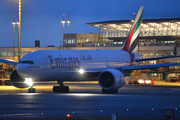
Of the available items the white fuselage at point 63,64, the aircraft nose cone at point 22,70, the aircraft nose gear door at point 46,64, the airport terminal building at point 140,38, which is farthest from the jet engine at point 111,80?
the airport terminal building at point 140,38

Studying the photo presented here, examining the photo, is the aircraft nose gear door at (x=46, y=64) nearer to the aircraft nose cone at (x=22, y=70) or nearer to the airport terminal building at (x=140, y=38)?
the aircraft nose cone at (x=22, y=70)

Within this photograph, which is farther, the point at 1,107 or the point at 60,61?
the point at 60,61

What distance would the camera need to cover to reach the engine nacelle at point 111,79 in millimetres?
27312

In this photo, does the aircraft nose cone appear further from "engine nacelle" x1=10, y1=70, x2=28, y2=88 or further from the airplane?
"engine nacelle" x1=10, y1=70, x2=28, y2=88

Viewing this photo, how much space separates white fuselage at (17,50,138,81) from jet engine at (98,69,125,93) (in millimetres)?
869

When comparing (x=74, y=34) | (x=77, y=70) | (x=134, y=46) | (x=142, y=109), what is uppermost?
(x=74, y=34)

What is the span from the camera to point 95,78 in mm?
30578

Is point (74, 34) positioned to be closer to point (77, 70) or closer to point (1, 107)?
point (77, 70)

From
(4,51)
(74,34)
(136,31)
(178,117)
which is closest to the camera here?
(178,117)

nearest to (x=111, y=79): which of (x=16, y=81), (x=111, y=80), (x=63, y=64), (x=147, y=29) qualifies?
(x=111, y=80)

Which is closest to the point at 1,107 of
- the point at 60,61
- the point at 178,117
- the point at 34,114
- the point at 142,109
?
the point at 34,114

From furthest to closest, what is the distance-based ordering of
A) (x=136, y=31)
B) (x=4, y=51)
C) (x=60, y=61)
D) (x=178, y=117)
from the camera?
(x=4, y=51)
(x=136, y=31)
(x=60, y=61)
(x=178, y=117)

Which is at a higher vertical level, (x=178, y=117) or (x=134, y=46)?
(x=134, y=46)

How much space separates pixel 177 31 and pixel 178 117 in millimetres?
82947
